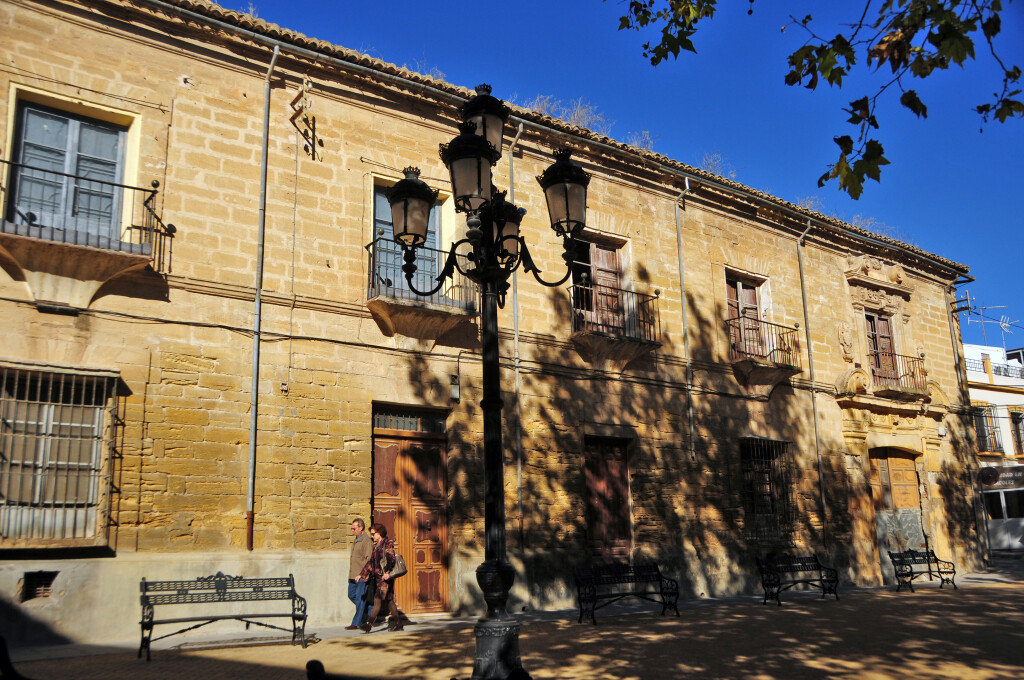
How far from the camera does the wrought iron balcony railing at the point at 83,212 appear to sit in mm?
8922

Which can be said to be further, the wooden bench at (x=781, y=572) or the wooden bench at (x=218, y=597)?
the wooden bench at (x=781, y=572)

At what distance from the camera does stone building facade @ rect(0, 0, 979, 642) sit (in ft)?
29.1

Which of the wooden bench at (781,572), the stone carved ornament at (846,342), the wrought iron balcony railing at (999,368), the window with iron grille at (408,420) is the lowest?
the wooden bench at (781,572)

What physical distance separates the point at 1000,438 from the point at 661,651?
29.7 meters

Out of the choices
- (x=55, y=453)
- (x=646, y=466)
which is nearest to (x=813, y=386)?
(x=646, y=466)


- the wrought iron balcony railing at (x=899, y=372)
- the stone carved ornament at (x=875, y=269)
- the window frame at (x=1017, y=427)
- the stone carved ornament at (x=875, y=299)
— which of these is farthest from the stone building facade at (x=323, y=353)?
the window frame at (x=1017, y=427)

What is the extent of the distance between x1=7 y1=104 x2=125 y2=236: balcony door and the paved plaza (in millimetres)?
4522

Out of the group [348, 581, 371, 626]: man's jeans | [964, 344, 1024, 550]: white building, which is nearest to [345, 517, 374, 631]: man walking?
[348, 581, 371, 626]: man's jeans

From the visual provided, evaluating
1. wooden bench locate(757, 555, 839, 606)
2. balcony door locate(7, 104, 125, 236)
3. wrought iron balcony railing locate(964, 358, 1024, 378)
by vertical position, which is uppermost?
wrought iron balcony railing locate(964, 358, 1024, 378)

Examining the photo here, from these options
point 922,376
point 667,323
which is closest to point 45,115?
point 667,323

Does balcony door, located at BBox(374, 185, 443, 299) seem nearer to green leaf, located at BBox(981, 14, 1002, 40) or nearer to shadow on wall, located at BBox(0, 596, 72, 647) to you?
shadow on wall, located at BBox(0, 596, 72, 647)

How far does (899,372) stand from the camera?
18.0 m

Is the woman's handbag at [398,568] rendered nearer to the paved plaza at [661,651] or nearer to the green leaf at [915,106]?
the paved plaza at [661,651]

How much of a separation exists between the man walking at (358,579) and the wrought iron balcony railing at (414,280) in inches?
123
